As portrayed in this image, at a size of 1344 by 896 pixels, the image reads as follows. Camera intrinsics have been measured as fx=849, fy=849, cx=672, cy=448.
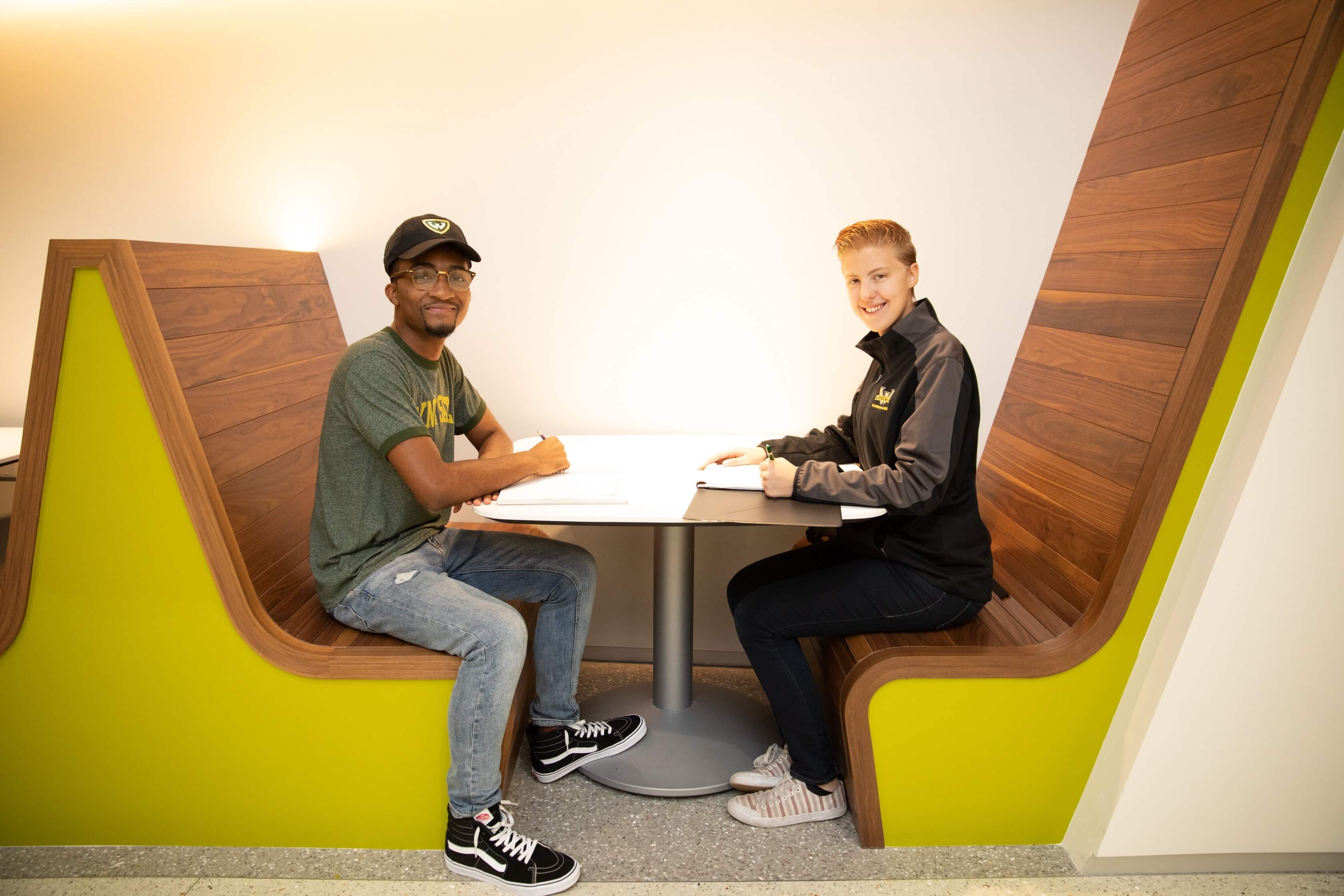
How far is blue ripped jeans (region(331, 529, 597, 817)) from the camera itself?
1.77 metres

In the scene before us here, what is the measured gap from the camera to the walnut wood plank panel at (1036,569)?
1.91 m

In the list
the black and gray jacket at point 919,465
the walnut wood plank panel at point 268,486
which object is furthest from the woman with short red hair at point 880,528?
the walnut wood plank panel at point 268,486

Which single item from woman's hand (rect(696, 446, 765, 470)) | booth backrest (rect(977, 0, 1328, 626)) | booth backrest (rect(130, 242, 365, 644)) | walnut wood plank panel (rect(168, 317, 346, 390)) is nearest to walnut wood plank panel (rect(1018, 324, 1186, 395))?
booth backrest (rect(977, 0, 1328, 626))

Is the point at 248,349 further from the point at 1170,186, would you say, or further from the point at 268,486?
the point at 1170,186

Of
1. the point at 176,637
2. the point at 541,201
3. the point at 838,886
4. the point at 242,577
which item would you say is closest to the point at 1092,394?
the point at 838,886

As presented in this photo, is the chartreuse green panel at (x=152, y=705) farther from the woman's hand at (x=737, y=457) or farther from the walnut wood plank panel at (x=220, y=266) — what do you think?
the woman's hand at (x=737, y=457)

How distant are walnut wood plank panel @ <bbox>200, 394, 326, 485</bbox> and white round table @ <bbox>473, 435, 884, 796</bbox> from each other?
530 millimetres

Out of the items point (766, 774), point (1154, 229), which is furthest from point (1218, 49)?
point (766, 774)

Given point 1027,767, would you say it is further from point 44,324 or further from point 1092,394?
point 44,324

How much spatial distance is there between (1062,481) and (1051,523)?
11 cm

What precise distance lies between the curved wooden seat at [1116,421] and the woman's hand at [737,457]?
49 centimetres

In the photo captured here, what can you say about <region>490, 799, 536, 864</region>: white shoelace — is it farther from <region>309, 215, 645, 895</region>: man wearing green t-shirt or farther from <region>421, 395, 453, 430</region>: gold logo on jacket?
<region>421, 395, 453, 430</region>: gold logo on jacket

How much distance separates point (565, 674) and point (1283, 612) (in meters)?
1.59

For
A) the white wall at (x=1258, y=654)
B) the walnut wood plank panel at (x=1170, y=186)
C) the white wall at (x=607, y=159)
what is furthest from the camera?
the white wall at (x=607, y=159)
